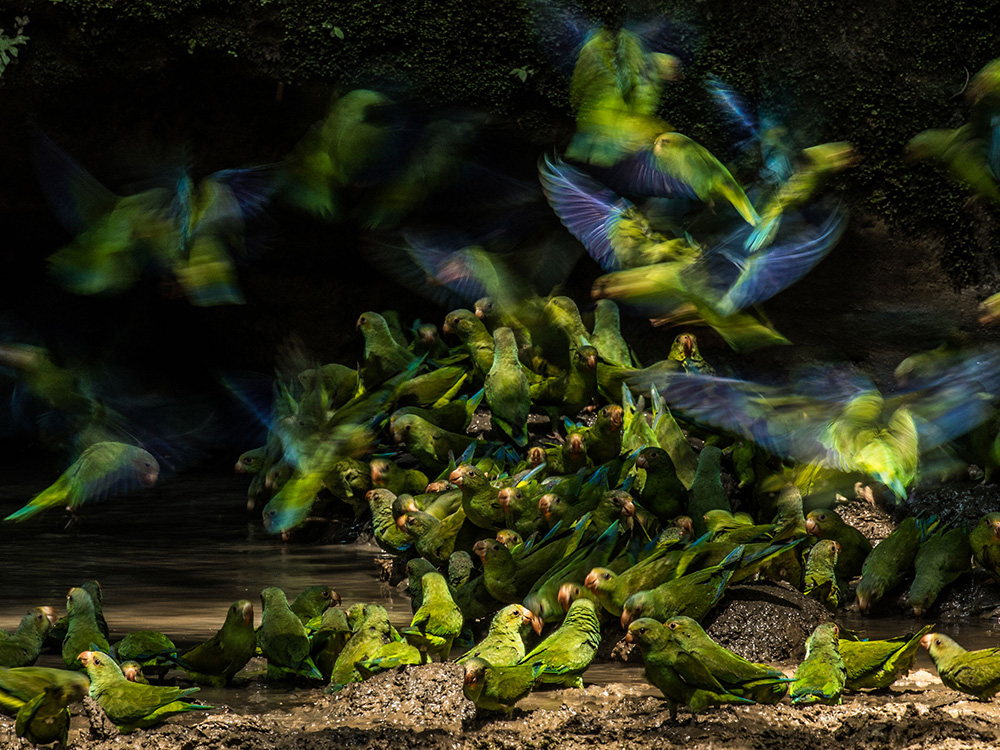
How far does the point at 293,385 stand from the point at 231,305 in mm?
1386

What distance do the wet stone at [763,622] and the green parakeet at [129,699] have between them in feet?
5.95

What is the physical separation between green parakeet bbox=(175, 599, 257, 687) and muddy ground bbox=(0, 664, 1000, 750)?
27 cm

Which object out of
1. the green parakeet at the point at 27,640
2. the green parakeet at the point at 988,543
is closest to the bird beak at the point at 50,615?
the green parakeet at the point at 27,640

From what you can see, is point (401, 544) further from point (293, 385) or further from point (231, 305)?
point (231, 305)

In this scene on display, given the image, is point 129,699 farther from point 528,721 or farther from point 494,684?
point 528,721

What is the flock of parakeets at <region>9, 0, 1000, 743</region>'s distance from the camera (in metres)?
3.44

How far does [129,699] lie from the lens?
3.04 m

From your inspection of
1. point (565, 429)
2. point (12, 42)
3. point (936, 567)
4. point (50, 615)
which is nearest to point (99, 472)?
point (50, 615)

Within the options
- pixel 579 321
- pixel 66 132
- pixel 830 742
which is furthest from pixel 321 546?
pixel 830 742

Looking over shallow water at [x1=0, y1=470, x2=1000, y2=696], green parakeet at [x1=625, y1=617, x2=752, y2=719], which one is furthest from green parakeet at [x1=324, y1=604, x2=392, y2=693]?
green parakeet at [x1=625, y1=617, x2=752, y2=719]

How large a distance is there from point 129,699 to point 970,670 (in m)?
2.37

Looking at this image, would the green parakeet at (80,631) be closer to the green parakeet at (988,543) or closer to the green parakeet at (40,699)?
the green parakeet at (40,699)

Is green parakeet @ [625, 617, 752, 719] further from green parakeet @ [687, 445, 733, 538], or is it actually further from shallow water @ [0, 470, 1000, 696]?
green parakeet @ [687, 445, 733, 538]

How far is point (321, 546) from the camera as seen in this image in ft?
19.3
